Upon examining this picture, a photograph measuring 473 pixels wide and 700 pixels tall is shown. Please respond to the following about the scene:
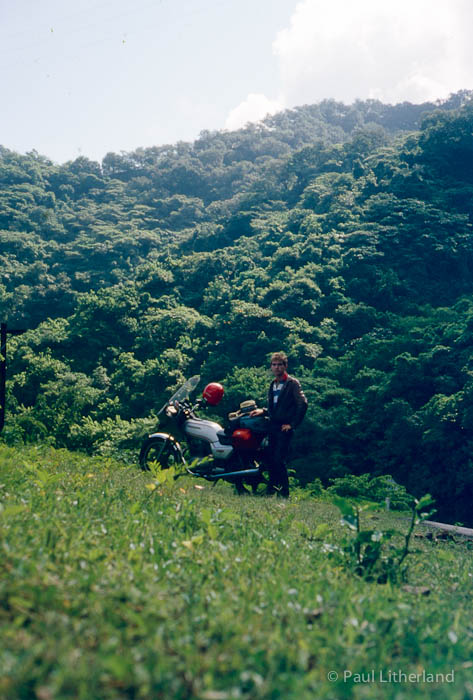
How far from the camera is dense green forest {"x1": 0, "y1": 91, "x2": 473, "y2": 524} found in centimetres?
1653

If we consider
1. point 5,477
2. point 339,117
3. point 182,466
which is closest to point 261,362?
point 182,466

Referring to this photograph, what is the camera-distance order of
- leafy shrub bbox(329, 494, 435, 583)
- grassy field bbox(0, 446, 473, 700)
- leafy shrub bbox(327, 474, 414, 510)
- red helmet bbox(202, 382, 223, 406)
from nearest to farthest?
grassy field bbox(0, 446, 473, 700), leafy shrub bbox(329, 494, 435, 583), red helmet bbox(202, 382, 223, 406), leafy shrub bbox(327, 474, 414, 510)

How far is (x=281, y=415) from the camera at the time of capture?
7461 millimetres

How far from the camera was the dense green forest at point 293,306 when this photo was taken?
1653 cm

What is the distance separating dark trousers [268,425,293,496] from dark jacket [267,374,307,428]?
0.14 m

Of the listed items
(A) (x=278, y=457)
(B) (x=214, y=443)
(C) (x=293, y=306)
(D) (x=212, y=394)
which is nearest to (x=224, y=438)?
(B) (x=214, y=443)

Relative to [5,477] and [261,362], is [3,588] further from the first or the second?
[261,362]

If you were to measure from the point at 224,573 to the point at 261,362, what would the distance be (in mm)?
19211

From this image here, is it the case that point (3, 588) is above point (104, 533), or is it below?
above

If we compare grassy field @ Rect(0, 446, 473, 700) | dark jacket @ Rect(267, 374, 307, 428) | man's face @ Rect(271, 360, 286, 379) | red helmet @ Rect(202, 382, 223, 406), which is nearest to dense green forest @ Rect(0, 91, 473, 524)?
red helmet @ Rect(202, 382, 223, 406)

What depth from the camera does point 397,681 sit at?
210cm

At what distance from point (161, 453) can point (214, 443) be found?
840 mm

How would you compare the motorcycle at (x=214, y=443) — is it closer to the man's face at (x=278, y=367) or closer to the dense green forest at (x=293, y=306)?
the man's face at (x=278, y=367)

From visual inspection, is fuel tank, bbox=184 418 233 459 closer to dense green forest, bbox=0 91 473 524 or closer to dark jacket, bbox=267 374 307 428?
dark jacket, bbox=267 374 307 428
